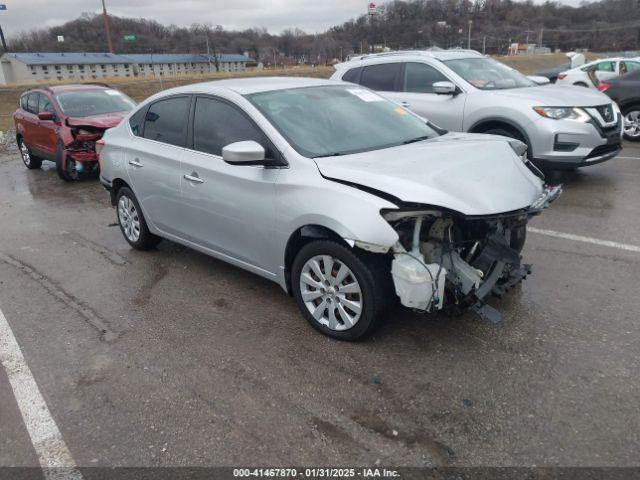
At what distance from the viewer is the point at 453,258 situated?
3.35m

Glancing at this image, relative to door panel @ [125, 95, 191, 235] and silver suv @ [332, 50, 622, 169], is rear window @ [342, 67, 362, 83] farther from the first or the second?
door panel @ [125, 95, 191, 235]

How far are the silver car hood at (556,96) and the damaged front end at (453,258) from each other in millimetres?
3789

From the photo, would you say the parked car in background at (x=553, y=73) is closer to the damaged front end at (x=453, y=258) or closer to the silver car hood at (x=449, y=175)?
the silver car hood at (x=449, y=175)

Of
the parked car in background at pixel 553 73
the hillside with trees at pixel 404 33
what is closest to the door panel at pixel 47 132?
the parked car in background at pixel 553 73

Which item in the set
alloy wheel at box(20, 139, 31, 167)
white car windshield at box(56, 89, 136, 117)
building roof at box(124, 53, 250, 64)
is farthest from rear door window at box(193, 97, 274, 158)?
building roof at box(124, 53, 250, 64)

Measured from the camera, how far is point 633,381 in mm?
2986

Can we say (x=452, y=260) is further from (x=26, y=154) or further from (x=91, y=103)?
(x=26, y=154)

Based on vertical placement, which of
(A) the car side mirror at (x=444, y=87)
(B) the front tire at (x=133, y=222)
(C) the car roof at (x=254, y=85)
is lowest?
(B) the front tire at (x=133, y=222)

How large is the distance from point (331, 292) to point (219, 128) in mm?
1736

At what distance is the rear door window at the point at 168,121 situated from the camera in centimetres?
462

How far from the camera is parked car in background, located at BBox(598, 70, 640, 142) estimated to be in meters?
10.2

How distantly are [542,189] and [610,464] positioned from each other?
1.94 meters

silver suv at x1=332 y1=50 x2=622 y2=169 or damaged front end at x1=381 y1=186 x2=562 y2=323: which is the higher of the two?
silver suv at x1=332 y1=50 x2=622 y2=169

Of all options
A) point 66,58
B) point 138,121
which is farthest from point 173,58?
point 138,121
